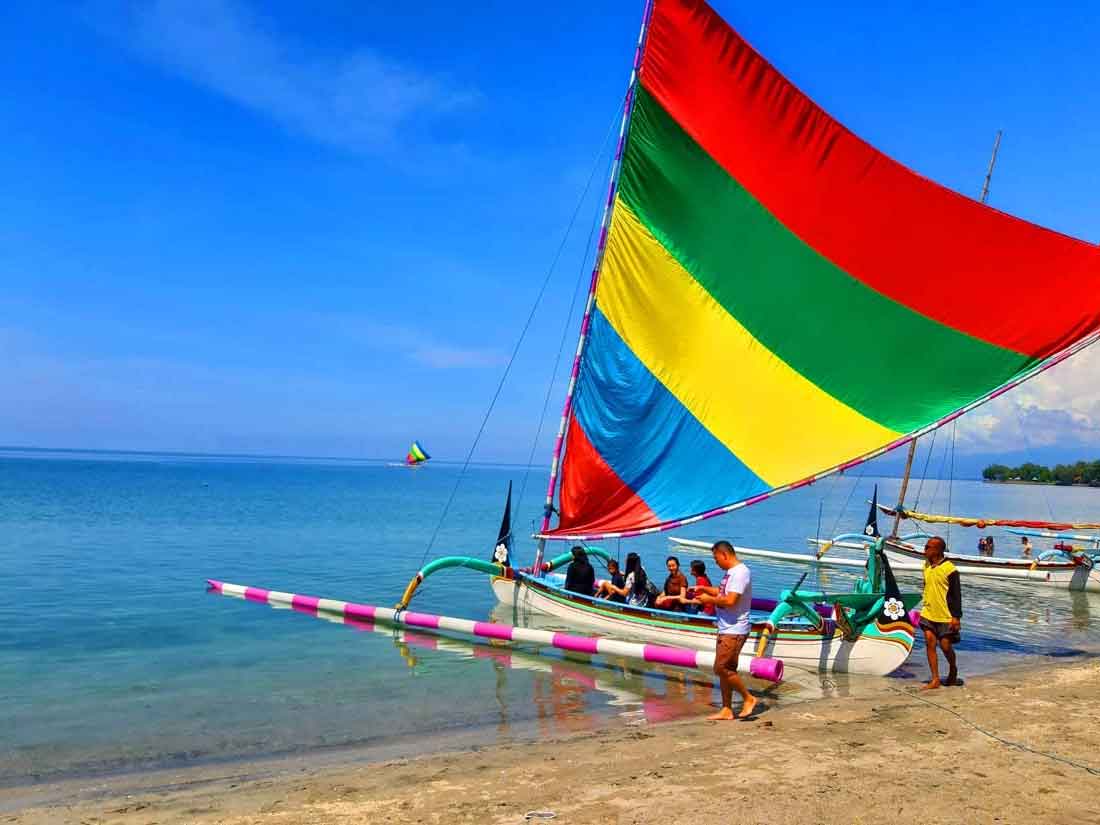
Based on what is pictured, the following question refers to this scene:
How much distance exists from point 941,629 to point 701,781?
19.4ft

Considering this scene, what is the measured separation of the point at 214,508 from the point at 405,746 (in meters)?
53.8

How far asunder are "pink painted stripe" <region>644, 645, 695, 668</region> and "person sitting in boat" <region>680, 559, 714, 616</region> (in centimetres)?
83

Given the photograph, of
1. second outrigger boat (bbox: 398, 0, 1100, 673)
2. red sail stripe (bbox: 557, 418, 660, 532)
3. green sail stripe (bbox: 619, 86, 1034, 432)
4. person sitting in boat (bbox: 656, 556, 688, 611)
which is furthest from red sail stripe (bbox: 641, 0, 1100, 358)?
person sitting in boat (bbox: 656, 556, 688, 611)

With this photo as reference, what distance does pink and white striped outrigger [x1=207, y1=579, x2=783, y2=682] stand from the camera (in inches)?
484

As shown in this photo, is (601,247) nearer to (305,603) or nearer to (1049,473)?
(305,603)

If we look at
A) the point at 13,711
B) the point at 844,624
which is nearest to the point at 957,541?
the point at 844,624

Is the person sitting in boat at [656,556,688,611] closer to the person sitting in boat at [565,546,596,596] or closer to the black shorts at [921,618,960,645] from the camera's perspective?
the person sitting in boat at [565,546,596,596]

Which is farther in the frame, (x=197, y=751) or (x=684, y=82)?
(x=684, y=82)

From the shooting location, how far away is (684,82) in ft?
48.0

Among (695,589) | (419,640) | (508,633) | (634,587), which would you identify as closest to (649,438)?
(695,589)

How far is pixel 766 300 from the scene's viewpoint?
14039mm

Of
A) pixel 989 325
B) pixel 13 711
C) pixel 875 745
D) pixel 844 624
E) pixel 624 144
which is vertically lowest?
pixel 13 711

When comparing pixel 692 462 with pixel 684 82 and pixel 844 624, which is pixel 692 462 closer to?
pixel 844 624

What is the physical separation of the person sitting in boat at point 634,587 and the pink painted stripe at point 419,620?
3.64m
